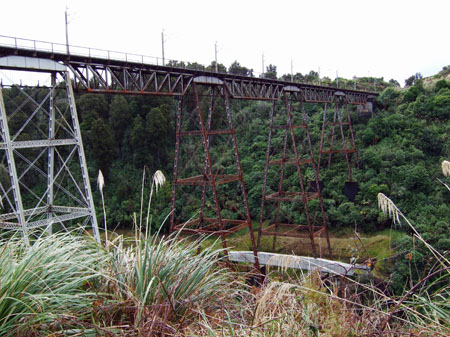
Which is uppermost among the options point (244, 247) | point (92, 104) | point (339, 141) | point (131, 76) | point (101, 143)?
point (92, 104)

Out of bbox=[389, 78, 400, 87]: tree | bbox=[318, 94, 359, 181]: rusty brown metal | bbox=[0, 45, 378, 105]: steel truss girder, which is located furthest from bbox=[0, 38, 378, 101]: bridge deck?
bbox=[389, 78, 400, 87]: tree

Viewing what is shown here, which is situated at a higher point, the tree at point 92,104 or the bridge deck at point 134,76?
the tree at point 92,104

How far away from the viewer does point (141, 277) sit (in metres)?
2.62

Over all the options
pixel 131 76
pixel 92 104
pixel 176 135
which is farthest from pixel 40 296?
pixel 92 104

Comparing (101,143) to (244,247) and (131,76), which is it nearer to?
(244,247)

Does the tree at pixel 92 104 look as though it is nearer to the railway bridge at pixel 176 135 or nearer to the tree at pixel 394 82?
the railway bridge at pixel 176 135

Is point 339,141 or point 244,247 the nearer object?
point 244,247

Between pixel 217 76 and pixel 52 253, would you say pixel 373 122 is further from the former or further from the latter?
pixel 52 253

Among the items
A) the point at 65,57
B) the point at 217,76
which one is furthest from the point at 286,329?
the point at 217,76

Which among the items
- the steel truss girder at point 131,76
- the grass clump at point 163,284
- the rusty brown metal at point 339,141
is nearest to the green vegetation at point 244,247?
the grass clump at point 163,284

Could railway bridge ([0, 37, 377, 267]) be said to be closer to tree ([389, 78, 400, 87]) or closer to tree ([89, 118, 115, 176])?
tree ([89, 118, 115, 176])

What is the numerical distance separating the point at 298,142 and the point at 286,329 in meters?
23.2

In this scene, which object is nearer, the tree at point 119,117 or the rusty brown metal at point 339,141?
the rusty brown metal at point 339,141

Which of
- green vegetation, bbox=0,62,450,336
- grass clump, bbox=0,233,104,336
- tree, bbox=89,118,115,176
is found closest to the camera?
grass clump, bbox=0,233,104,336
